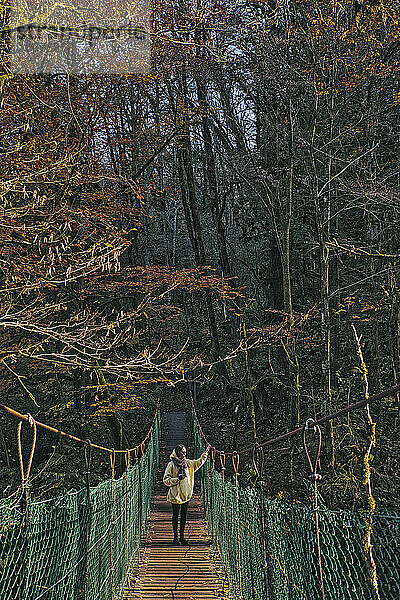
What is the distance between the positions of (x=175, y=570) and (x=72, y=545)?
279 cm

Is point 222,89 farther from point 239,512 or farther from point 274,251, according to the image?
point 239,512

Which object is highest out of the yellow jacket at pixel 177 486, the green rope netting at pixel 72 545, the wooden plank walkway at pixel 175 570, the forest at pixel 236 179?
the forest at pixel 236 179

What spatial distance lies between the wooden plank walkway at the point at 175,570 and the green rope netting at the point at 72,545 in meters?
0.26

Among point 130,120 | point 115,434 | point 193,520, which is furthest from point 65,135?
point 193,520

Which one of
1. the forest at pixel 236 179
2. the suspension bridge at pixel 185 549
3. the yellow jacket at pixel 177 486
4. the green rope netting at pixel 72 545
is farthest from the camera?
the forest at pixel 236 179

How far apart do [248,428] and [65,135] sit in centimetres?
757

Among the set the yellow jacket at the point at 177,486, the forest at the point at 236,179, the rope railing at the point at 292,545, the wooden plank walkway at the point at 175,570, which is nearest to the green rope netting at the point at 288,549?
the rope railing at the point at 292,545

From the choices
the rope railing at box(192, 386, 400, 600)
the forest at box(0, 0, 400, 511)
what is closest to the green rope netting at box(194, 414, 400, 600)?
the rope railing at box(192, 386, 400, 600)

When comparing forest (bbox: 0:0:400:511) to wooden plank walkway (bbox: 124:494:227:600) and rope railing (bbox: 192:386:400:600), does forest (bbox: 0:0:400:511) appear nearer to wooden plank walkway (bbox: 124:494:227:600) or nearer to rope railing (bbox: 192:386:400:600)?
wooden plank walkway (bbox: 124:494:227:600)

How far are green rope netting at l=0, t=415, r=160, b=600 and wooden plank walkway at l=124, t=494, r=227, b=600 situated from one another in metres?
0.26

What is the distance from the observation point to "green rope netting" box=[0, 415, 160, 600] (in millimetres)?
2596

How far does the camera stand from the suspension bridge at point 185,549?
2418 millimetres

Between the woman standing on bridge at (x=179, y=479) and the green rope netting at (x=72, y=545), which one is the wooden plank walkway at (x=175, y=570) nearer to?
the green rope netting at (x=72, y=545)

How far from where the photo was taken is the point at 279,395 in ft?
41.0
